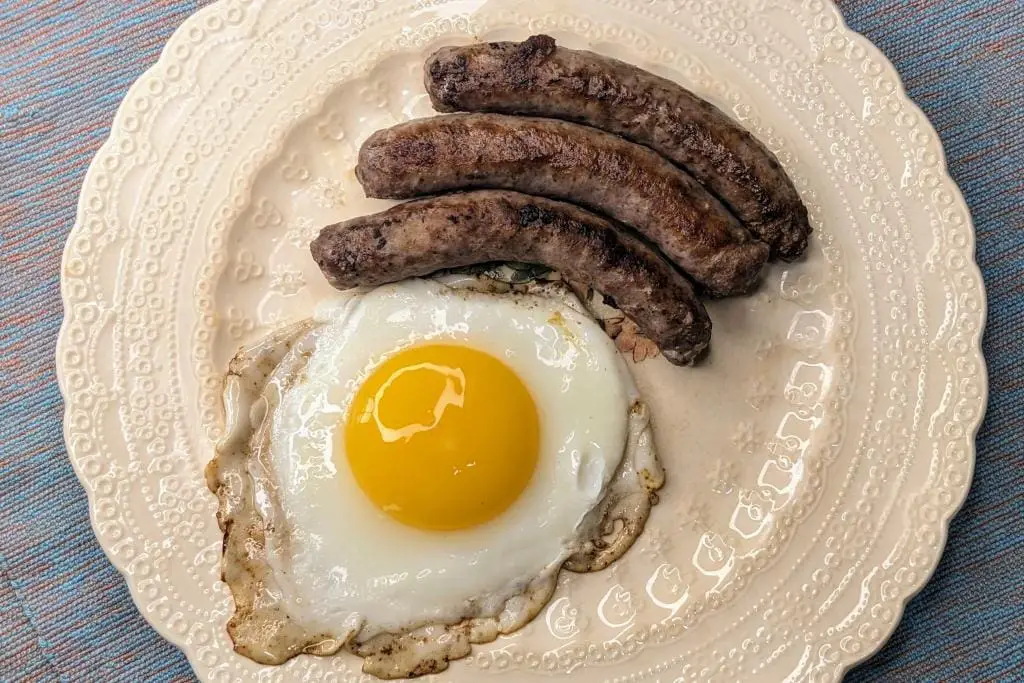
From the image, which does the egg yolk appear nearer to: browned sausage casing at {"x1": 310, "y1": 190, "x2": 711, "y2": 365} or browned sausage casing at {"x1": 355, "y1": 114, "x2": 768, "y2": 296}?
browned sausage casing at {"x1": 310, "y1": 190, "x2": 711, "y2": 365}

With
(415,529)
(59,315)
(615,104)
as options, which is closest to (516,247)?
(615,104)

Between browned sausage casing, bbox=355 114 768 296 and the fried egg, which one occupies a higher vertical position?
browned sausage casing, bbox=355 114 768 296

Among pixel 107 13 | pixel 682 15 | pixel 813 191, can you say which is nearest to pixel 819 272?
pixel 813 191

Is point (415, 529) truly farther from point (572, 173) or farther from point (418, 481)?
point (572, 173)

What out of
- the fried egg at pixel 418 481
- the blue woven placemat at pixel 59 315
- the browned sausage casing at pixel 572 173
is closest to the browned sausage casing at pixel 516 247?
the browned sausage casing at pixel 572 173

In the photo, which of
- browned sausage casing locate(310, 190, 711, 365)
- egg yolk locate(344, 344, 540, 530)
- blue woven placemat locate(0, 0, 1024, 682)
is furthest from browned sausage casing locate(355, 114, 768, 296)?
blue woven placemat locate(0, 0, 1024, 682)

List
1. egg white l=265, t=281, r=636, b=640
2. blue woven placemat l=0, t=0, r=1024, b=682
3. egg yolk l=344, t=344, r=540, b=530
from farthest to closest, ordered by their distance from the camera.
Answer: blue woven placemat l=0, t=0, r=1024, b=682, egg white l=265, t=281, r=636, b=640, egg yolk l=344, t=344, r=540, b=530
